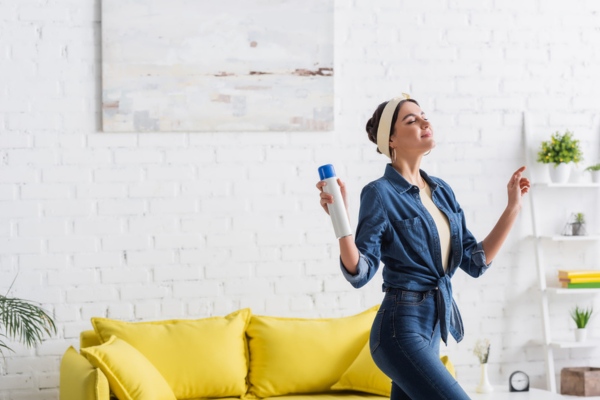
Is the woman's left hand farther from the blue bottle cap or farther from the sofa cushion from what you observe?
the sofa cushion

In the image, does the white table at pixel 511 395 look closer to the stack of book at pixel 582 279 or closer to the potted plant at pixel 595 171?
the stack of book at pixel 582 279

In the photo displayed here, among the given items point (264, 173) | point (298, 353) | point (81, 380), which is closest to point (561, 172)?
point (264, 173)

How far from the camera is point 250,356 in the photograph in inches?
162

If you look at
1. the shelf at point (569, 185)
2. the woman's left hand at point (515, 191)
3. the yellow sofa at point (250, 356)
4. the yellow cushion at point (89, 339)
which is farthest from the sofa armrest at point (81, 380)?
the shelf at point (569, 185)

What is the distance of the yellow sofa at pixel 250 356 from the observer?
153 inches

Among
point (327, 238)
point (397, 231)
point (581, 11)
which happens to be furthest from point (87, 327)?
point (581, 11)

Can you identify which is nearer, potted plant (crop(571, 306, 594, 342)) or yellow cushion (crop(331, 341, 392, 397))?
yellow cushion (crop(331, 341, 392, 397))

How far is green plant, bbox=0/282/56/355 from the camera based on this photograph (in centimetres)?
376

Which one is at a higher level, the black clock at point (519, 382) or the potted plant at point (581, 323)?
the potted plant at point (581, 323)

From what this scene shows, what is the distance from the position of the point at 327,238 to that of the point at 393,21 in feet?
3.97

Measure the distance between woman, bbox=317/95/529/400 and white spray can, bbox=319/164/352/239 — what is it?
0.02 meters

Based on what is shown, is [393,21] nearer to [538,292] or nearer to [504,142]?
[504,142]

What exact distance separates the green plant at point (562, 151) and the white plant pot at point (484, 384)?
45.9 inches

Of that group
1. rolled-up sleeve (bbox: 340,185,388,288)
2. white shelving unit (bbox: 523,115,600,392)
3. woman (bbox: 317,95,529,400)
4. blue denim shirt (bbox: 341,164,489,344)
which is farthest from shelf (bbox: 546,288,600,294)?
rolled-up sleeve (bbox: 340,185,388,288)
